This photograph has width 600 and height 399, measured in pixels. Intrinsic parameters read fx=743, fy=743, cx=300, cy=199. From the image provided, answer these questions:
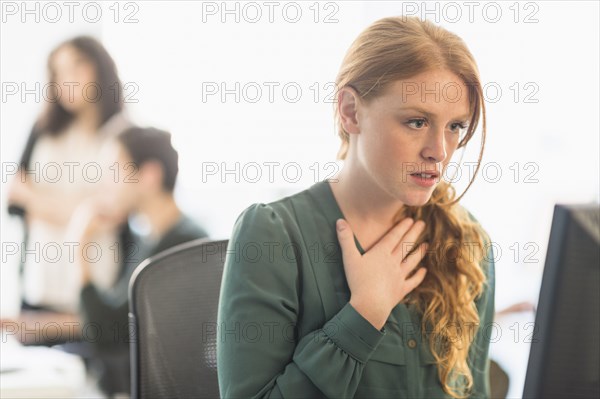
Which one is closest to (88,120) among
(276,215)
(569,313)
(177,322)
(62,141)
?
(62,141)

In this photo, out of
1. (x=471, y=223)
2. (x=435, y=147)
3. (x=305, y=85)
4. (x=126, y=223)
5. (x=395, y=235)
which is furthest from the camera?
(x=305, y=85)

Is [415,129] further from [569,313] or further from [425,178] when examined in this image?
[569,313]

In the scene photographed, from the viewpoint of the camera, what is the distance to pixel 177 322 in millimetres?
1293

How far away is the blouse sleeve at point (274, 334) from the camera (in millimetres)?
1074

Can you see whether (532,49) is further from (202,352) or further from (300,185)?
(202,352)

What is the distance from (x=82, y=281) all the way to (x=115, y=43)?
4.86 feet

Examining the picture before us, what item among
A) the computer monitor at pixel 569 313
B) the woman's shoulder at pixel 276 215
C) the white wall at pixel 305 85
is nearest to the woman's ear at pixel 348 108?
the woman's shoulder at pixel 276 215

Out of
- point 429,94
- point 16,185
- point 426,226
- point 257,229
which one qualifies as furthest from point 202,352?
point 16,185

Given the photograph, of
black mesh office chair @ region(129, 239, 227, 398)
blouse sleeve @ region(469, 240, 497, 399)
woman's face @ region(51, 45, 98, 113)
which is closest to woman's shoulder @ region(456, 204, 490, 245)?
blouse sleeve @ region(469, 240, 497, 399)

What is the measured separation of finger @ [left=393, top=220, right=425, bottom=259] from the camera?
1.21 m

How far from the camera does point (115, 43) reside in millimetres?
3219

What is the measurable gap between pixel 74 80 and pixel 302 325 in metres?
1.66

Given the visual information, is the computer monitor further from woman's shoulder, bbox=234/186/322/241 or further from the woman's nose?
woman's shoulder, bbox=234/186/322/241

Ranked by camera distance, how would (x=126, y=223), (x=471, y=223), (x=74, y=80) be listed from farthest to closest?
(x=74, y=80)
(x=126, y=223)
(x=471, y=223)
